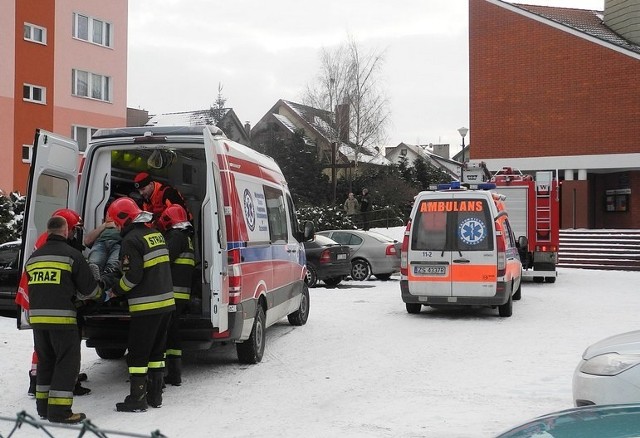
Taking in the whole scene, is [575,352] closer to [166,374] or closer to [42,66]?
[166,374]

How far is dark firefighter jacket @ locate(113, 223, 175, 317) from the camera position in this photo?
6.69 metres

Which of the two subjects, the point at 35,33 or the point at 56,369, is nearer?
the point at 56,369

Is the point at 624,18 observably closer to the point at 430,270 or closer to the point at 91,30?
the point at 91,30

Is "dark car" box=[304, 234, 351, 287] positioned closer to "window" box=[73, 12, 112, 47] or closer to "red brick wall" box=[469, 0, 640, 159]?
"red brick wall" box=[469, 0, 640, 159]

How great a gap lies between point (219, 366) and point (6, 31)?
27120 mm

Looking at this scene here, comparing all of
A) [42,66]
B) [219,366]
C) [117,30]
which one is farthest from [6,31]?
[219,366]

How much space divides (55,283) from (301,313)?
5.99 m

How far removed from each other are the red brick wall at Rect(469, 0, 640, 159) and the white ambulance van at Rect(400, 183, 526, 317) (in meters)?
25.0

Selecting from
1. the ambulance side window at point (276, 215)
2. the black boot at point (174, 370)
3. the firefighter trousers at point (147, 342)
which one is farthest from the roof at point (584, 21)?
the firefighter trousers at point (147, 342)

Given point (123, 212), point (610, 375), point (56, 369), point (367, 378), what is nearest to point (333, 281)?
point (367, 378)

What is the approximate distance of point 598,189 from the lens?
121 ft

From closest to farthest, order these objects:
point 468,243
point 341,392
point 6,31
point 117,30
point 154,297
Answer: point 154,297
point 341,392
point 468,243
point 6,31
point 117,30

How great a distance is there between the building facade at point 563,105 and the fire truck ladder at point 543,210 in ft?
55.4

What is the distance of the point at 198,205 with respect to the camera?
915 centimetres
